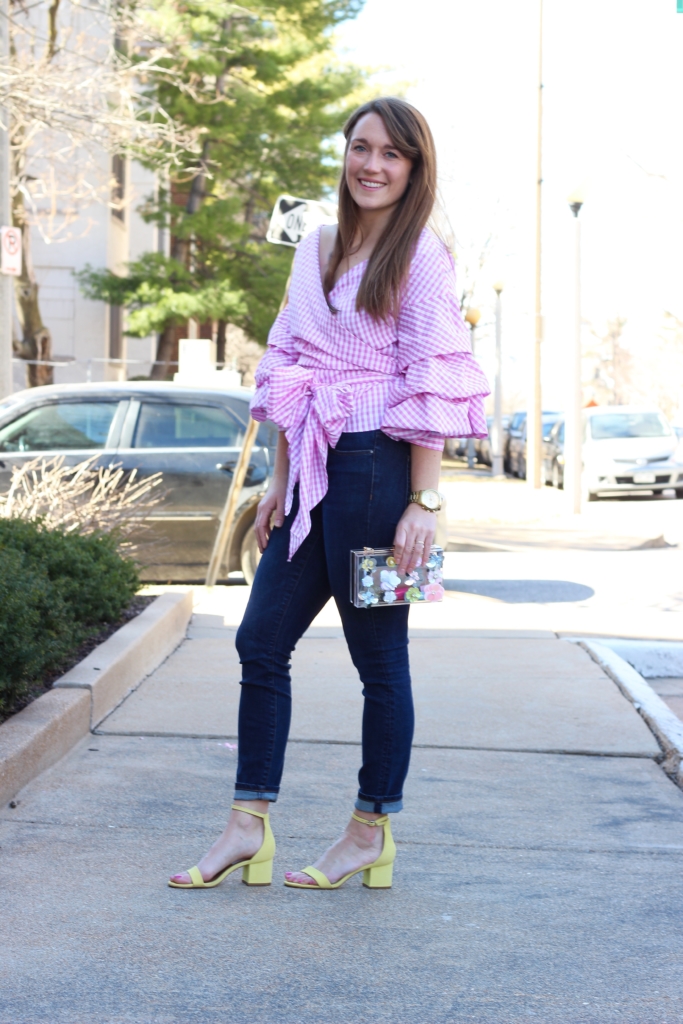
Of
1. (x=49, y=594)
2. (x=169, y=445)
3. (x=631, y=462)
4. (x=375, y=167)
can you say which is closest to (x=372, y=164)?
(x=375, y=167)

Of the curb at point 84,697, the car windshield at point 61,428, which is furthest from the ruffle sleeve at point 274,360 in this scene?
the car windshield at point 61,428

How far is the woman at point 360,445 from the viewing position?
10.00ft

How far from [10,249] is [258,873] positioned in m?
8.55

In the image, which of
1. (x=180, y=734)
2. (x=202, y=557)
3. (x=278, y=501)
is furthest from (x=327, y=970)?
(x=202, y=557)

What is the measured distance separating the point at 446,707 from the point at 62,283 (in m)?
22.2

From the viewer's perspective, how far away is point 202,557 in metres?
8.88

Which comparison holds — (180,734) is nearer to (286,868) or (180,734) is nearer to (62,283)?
(286,868)

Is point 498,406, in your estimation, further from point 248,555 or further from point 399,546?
→ point 399,546

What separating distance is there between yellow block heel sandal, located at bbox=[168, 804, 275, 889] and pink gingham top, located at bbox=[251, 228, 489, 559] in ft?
→ 2.36

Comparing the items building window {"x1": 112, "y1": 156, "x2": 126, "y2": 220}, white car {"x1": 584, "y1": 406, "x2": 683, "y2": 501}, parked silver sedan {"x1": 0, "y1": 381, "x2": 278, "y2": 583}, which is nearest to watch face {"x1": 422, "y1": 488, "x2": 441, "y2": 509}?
parked silver sedan {"x1": 0, "y1": 381, "x2": 278, "y2": 583}

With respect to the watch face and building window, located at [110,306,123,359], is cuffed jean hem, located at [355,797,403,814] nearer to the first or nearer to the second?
the watch face

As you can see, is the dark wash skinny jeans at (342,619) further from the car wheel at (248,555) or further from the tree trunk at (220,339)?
the tree trunk at (220,339)

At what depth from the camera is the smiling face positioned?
313cm

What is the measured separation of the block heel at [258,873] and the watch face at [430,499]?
1.00 m
